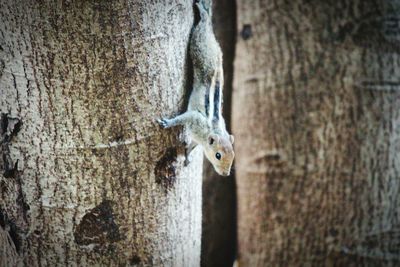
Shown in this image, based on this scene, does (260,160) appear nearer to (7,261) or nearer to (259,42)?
(259,42)

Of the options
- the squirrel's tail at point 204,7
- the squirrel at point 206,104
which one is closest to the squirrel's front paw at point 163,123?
the squirrel at point 206,104

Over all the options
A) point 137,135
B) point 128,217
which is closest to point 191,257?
point 128,217

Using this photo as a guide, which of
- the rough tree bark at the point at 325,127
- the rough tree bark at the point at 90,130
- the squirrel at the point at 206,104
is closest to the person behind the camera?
the rough tree bark at the point at 90,130

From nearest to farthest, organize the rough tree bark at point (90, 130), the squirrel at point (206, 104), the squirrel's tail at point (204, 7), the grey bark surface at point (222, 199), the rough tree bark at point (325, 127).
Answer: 1. the rough tree bark at point (90, 130)
2. the squirrel at point (206, 104)
3. the squirrel's tail at point (204, 7)
4. the rough tree bark at point (325, 127)
5. the grey bark surface at point (222, 199)

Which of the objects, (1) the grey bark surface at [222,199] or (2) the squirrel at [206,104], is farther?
(1) the grey bark surface at [222,199]

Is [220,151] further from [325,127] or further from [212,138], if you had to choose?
[325,127]

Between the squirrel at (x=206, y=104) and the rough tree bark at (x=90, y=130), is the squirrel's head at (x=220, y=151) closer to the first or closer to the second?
the squirrel at (x=206, y=104)

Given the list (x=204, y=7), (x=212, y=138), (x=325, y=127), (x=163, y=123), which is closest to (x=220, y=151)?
(x=212, y=138)
